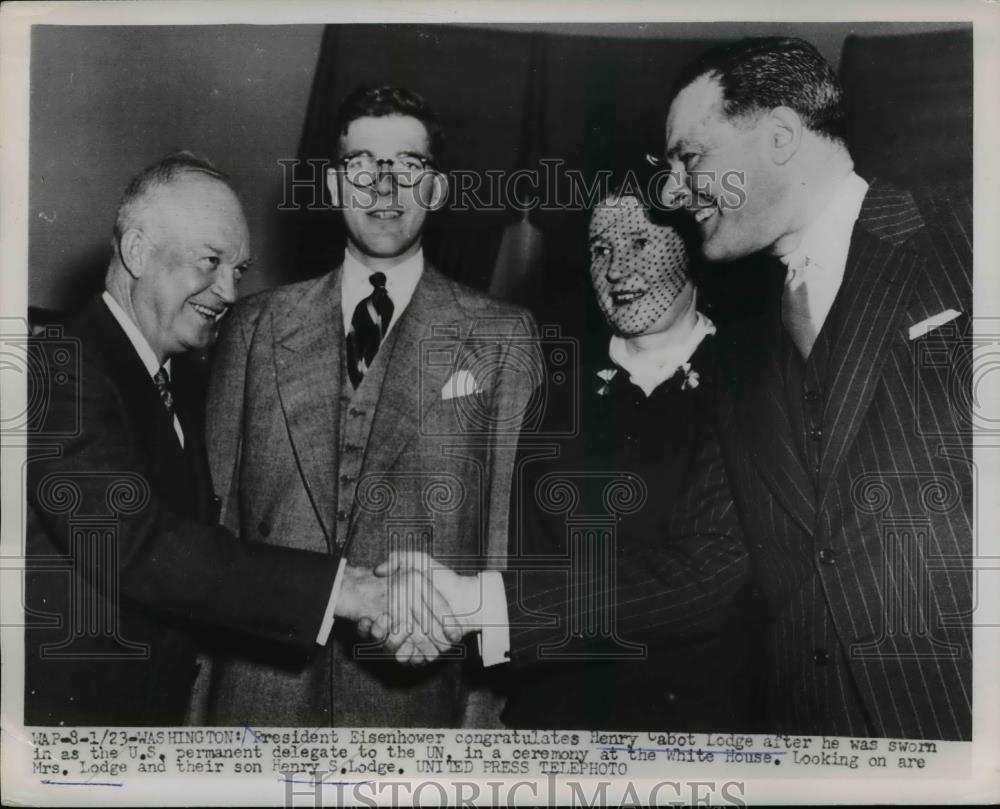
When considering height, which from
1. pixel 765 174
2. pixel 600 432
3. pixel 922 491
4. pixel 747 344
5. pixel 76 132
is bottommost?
pixel 922 491

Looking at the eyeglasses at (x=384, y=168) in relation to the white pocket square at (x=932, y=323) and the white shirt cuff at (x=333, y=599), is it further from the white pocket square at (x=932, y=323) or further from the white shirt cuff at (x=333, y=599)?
the white pocket square at (x=932, y=323)

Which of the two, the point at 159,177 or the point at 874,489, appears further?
the point at 159,177

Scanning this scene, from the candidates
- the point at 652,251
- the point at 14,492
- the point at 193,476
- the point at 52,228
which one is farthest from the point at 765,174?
the point at 14,492

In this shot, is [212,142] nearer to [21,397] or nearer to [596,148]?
[21,397]

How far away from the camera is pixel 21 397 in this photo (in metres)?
2.82

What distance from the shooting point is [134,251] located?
2.78 m

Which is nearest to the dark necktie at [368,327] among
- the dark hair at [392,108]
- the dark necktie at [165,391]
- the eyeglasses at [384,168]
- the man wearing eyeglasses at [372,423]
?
the man wearing eyeglasses at [372,423]

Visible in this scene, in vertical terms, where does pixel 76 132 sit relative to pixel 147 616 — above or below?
above

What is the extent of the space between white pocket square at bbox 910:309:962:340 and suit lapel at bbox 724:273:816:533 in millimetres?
360

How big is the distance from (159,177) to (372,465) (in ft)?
3.26

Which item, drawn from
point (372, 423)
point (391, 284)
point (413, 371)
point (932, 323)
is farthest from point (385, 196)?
point (932, 323)

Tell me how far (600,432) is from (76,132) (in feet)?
5.51

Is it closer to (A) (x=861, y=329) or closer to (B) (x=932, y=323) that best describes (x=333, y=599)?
(A) (x=861, y=329)

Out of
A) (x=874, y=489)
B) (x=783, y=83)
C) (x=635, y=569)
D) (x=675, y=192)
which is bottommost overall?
(x=635, y=569)
